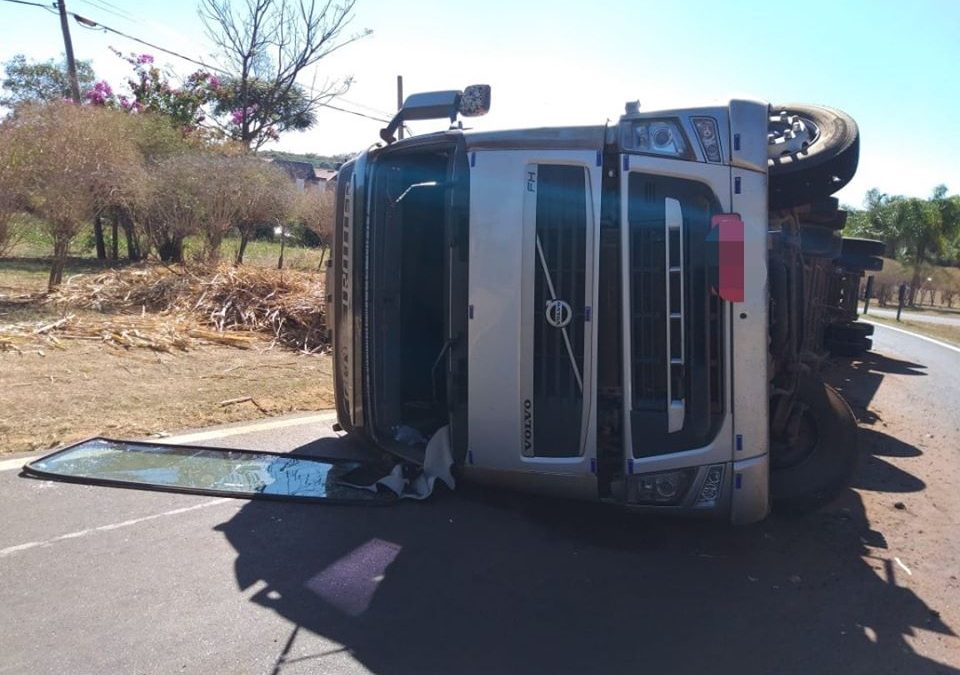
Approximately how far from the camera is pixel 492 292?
4.42 meters

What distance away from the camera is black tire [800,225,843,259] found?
25.2 feet

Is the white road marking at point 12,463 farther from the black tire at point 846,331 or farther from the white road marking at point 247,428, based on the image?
the black tire at point 846,331

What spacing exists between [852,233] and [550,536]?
41124mm

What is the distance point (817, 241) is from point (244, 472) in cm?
616

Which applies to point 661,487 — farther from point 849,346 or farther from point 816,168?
point 849,346

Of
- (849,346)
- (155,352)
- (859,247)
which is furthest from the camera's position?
(849,346)

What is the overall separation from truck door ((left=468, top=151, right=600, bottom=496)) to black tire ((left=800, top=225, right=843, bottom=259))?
4044mm

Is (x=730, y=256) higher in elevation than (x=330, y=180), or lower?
lower

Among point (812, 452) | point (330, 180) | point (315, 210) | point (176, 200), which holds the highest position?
point (315, 210)

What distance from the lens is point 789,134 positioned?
5543 millimetres

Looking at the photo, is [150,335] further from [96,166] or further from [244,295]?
[96,166]

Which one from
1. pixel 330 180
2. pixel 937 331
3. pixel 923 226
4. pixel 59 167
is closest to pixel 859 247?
pixel 330 180

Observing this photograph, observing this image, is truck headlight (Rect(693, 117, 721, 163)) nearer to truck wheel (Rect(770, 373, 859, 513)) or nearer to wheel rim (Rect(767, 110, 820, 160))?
wheel rim (Rect(767, 110, 820, 160))

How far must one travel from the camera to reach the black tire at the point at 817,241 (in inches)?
303
